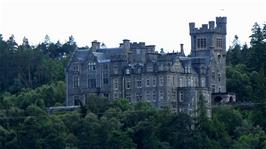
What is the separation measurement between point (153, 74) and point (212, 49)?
688 cm

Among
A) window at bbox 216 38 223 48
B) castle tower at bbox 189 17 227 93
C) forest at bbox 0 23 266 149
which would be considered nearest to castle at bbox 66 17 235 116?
castle tower at bbox 189 17 227 93

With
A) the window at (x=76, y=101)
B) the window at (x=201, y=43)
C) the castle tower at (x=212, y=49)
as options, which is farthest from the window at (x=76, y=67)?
the window at (x=201, y=43)

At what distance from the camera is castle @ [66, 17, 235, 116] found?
10994 cm

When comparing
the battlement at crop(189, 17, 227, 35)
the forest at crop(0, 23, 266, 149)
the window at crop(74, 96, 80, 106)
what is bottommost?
the forest at crop(0, 23, 266, 149)

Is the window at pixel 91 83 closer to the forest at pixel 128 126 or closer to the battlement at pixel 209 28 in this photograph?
the forest at pixel 128 126

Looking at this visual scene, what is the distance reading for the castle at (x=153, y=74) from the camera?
10994cm

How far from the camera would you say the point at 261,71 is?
113 metres

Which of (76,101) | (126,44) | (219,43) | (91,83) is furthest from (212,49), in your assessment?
(76,101)

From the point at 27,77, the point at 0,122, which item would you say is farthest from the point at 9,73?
the point at 0,122

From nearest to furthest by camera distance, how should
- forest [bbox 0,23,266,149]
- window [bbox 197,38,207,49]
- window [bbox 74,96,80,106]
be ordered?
1. forest [bbox 0,23,266,149]
2. window [bbox 74,96,80,106]
3. window [bbox 197,38,207,49]

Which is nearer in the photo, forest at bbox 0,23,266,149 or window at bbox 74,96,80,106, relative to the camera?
forest at bbox 0,23,266,149

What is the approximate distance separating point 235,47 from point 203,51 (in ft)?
99.3

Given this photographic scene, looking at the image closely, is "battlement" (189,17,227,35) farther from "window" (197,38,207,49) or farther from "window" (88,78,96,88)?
"window" (88,78,96,88)

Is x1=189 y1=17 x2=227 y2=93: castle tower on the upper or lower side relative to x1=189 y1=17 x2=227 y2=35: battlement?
lower
